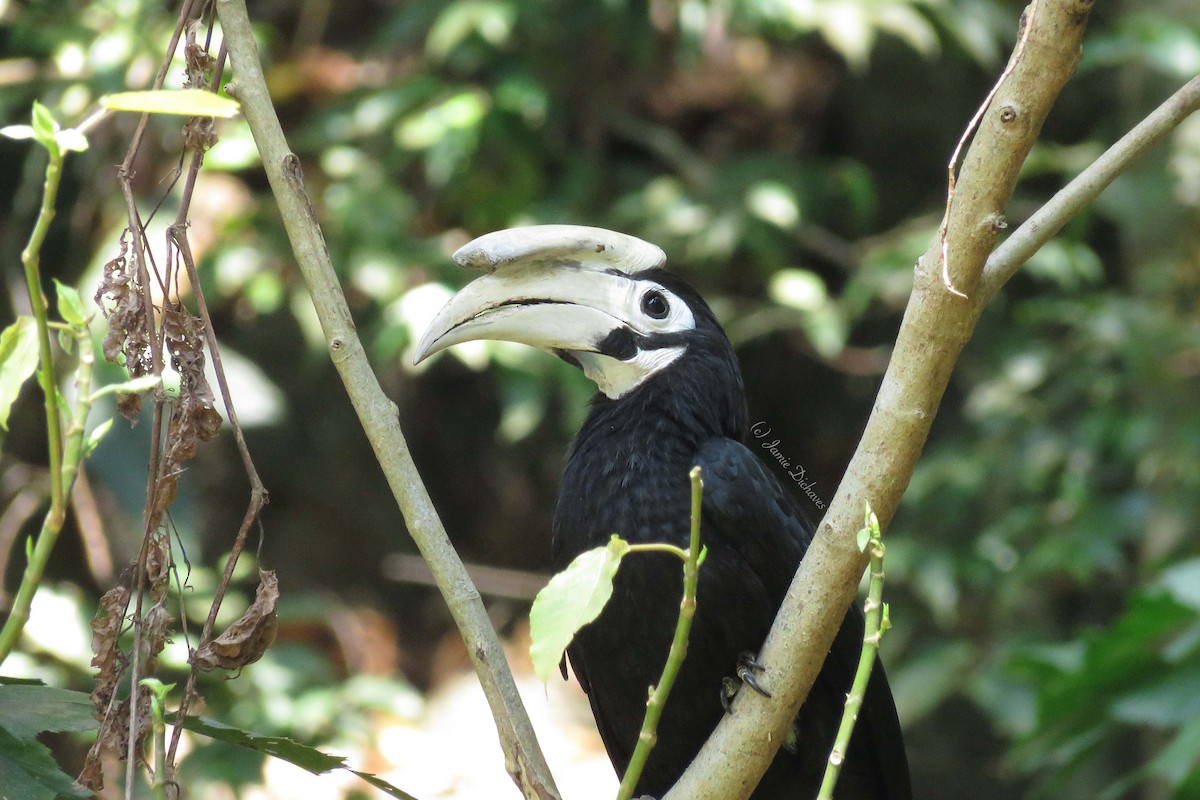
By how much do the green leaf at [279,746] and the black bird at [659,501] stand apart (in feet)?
2.24

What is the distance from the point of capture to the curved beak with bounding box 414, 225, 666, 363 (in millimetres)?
1917

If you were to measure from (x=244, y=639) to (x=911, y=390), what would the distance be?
809 millimetres

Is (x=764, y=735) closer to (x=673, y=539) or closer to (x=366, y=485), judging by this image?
(x=673, y=539)

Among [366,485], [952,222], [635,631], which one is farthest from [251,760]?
[952,222]

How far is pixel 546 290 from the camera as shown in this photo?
2094 mm

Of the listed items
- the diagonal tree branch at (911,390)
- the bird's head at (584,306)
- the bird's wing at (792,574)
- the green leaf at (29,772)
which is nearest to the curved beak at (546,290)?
the bird's head at (584,306)

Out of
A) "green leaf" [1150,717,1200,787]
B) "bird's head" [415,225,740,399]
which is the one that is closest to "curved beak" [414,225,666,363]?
"bird's head" [415,225,740,399]

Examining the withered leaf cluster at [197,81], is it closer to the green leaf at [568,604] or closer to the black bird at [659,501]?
the black bird at [659,501]

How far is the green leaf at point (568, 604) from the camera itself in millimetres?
1017

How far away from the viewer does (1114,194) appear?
4.37 m

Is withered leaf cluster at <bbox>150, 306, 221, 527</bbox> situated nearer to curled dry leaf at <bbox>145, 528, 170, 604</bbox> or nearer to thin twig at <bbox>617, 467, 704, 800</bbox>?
curled dry leaf at <bbox>145, 528, 170, 604</bbox>

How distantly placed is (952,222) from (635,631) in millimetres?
973

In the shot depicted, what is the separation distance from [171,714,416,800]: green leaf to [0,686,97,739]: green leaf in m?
0.09

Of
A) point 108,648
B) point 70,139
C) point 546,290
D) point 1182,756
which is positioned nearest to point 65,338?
point 70,139
